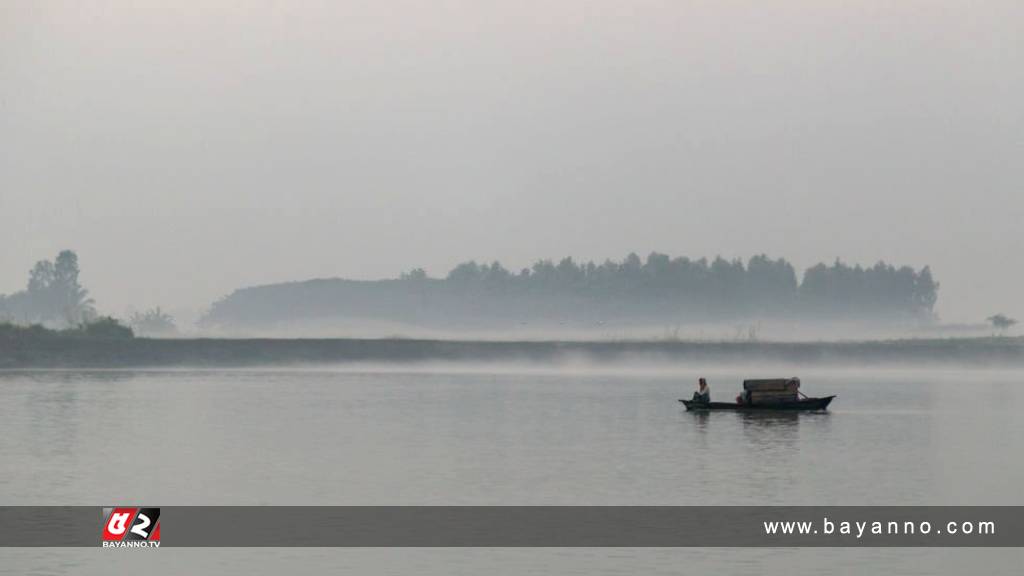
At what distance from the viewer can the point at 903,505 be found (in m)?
52.8

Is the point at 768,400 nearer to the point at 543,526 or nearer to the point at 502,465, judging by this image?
the point at 502,465

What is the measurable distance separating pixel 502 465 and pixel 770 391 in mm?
42116

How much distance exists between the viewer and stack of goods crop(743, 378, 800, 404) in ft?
338

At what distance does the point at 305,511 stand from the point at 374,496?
4927mm

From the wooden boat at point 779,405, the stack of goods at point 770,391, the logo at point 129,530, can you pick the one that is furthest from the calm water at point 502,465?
the stack of goods at point 770,391

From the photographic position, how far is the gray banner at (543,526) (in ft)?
145

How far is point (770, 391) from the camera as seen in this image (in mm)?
104000

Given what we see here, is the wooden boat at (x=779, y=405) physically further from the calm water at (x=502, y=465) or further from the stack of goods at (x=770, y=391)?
the calm water at (x=502, y=465)

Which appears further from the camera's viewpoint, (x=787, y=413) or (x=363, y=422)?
(x=787, y=413)

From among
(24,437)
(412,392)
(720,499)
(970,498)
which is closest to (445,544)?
(720,499)

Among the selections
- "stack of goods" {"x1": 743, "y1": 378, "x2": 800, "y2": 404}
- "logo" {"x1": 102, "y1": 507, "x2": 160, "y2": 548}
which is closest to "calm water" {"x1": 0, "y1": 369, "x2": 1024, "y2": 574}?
"logo" {"x1": 102, "y1": 507, "x2": 160, "y2": 548}
